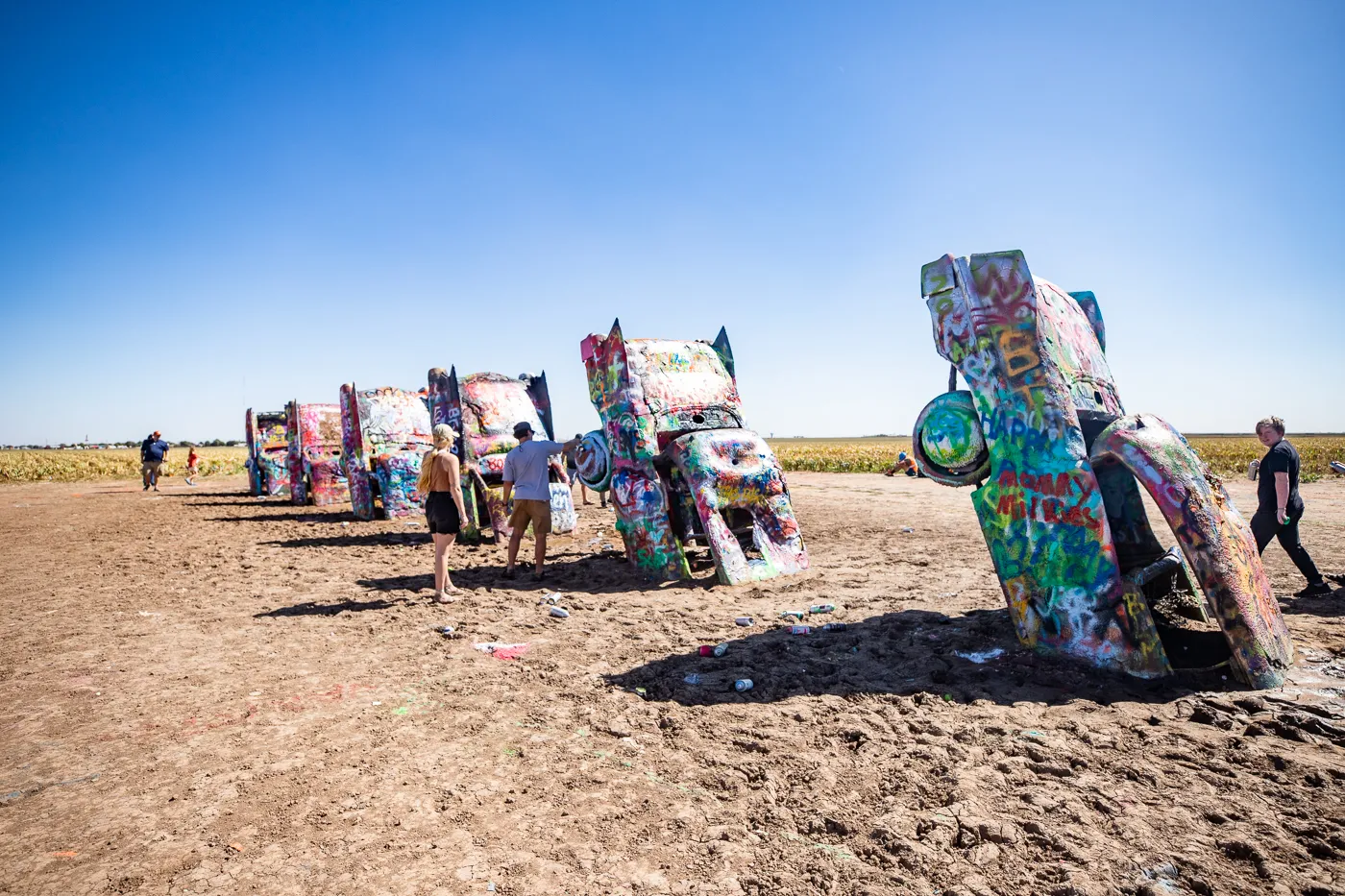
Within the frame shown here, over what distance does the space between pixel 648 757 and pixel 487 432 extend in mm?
8819

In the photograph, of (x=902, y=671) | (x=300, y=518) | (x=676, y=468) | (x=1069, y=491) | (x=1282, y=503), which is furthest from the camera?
(x=300, y=518)

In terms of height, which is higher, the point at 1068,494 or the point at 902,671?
the point at 1068,494

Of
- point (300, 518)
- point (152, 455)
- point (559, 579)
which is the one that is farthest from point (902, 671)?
point (152, 455)

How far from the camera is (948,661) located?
15.4 ft

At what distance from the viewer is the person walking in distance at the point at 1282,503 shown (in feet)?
19.6

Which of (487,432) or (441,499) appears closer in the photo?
(441,499)

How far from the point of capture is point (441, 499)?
23.5 ft

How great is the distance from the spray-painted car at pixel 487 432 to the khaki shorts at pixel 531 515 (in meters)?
2.77

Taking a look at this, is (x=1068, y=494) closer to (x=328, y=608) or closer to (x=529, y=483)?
(x=529, y=483)

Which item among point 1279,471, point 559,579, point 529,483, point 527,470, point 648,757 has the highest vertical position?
point 527,470

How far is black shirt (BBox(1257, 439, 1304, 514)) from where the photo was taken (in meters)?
5.98

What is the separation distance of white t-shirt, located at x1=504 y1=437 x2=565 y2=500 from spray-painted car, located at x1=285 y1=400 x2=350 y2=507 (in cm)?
1186

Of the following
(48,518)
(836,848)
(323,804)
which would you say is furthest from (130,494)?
(836,848)

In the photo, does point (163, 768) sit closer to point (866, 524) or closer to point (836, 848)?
point (836, 848)
